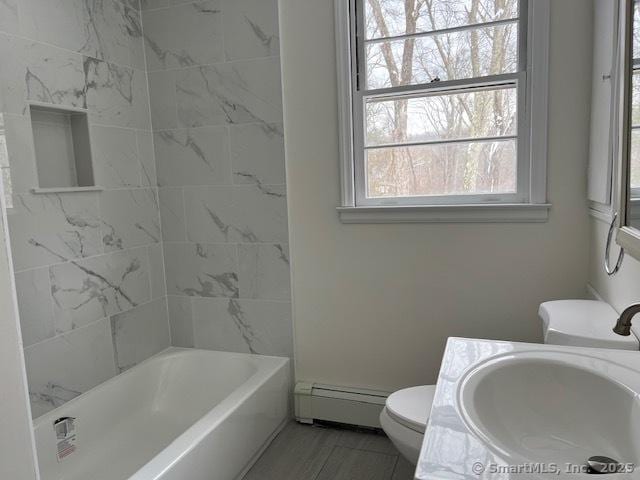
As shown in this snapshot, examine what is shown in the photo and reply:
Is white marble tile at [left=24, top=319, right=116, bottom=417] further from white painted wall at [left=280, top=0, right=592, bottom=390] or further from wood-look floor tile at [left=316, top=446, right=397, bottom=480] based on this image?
wood-look floor tile at [left=316, top=446, right=397, bottom=480]

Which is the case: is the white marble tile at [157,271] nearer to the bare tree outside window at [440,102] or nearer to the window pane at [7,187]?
the window pane at [7,187]

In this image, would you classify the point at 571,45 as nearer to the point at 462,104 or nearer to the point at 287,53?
the point at 462,104

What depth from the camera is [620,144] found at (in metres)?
1.37

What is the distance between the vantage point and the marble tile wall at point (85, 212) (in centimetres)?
187

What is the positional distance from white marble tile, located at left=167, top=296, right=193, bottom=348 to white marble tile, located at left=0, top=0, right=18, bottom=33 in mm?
1494

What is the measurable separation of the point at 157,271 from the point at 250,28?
55.0 inches

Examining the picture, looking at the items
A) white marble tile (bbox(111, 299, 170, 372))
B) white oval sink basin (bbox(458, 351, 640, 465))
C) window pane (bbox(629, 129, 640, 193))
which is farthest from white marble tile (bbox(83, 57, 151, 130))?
window pane (bbox(629, 129, 640, 193))

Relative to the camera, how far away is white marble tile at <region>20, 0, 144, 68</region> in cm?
194

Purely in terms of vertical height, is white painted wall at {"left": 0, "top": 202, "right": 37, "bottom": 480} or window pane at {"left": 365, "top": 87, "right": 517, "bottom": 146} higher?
window pane at {"left": 365, "top": 87, "right": 517, "bottom": 146}

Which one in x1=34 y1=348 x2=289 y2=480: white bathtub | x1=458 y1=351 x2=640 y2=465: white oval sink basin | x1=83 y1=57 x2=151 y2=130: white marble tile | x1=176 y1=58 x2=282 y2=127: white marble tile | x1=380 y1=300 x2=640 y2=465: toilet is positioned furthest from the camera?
x1=176 y1=58 x2=282 y2=127: white marble tile

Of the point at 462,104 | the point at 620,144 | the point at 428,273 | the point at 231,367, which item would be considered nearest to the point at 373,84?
the point at 462,104

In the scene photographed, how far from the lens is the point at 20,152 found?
1841mm

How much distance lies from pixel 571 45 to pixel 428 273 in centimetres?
111

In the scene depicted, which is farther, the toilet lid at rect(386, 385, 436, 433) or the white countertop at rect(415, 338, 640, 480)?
the toilet lid at rect(386, 385, 436, 433)
